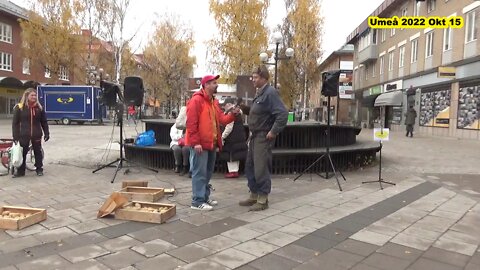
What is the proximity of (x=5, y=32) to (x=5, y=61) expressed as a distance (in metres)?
2.83

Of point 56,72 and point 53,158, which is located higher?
point 56,72

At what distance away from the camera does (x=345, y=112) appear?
54.2 metres

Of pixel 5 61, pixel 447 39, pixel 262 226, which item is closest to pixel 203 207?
pixel 262 226

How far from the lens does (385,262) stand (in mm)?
3928

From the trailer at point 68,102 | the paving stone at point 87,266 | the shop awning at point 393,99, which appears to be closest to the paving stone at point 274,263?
the paving stone at point 87,266

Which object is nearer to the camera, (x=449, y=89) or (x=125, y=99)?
(x=125, y=99)

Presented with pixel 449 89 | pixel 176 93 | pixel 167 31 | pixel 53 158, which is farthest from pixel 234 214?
pixel 176 93

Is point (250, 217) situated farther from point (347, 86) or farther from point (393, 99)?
point (347, 86)

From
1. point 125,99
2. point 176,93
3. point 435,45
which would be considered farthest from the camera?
point 176,93

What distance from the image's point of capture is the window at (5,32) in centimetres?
3988

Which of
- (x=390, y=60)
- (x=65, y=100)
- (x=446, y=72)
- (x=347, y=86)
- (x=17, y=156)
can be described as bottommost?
(x=17, y=156)

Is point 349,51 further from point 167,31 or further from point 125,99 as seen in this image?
point 125,99

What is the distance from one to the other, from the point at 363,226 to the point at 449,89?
21338 millimetres

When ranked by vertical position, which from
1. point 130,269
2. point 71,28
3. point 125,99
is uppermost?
point 71,28
